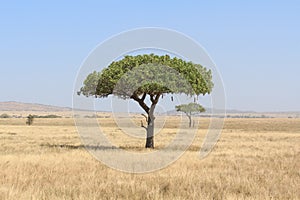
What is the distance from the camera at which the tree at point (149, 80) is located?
28.8 m

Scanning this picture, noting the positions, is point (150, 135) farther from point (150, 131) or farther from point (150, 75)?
point (150, 75)

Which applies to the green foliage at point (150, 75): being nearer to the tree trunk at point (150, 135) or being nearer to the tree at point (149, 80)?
the tree at point (149, 80)

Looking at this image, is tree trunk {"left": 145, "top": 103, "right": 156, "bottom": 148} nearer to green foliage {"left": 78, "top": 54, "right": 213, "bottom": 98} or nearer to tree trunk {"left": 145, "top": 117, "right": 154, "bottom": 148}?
tree trunk {"left": 145, "top": 117, "right": 154, "bottom": 148}

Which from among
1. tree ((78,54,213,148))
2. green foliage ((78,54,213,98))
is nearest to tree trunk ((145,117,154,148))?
tree ((78,54,213,148))

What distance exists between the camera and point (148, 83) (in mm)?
28484

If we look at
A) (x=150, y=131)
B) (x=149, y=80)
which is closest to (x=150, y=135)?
→ (x=150, y=131)

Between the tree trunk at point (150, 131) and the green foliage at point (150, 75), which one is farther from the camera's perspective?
the tree trunk at point (150, 131)

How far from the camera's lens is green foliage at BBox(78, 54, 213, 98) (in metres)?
28.9

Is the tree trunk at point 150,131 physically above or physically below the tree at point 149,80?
below

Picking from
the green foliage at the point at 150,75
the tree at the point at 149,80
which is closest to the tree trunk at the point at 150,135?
the tree at the point at 149,80

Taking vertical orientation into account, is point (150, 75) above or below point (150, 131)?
above

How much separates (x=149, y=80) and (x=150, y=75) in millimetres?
314

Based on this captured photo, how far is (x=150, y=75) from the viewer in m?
28.7

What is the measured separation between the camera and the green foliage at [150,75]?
2891 centimetres
